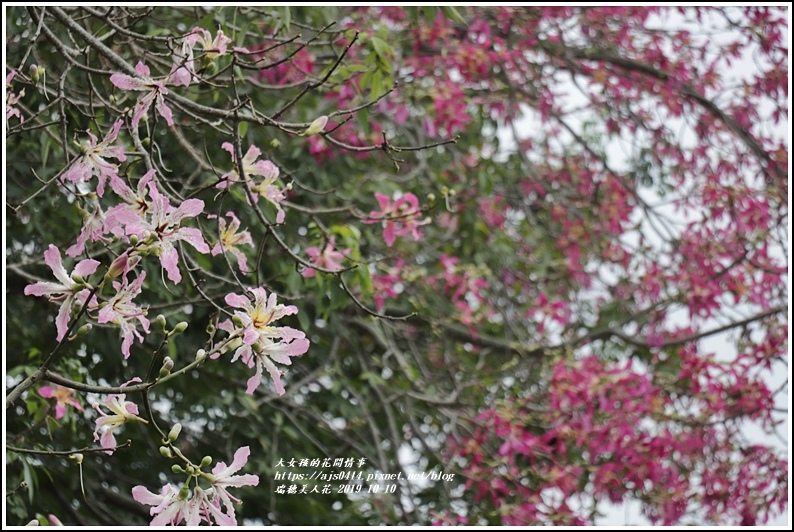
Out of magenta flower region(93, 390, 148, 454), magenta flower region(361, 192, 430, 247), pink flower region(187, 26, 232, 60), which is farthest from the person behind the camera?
magenta flower region(361, 192, 430, 247)

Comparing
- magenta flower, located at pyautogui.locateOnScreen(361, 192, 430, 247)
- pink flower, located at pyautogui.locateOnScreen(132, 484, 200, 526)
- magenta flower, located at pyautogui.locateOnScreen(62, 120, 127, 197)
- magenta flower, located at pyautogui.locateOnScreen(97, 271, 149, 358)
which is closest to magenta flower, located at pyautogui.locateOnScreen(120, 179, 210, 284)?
magenta flower, located at pyautogui.locateOnScreen(97, 271, 149, 358)

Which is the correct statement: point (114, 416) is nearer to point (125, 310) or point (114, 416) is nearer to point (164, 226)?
point (125, 310)

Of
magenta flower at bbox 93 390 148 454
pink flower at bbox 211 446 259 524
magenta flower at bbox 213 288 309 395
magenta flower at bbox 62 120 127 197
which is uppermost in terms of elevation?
magenta flower at bbox 62 120 127 197

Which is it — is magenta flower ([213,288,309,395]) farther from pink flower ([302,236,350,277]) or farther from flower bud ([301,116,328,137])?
pink flower ([302,236,350,277])

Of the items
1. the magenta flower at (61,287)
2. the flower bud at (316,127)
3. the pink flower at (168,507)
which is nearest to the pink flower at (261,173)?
the flower bud at (316,127)

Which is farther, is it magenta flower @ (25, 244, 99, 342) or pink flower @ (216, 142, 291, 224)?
pink flower @ (216, 142, 291, 224)

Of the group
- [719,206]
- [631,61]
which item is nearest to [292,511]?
[719,206]

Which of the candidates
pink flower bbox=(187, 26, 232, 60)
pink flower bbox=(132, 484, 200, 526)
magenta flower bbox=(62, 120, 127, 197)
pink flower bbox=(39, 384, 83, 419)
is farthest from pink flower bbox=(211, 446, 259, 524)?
pink flower bbox=(39, 384, 83, 419)

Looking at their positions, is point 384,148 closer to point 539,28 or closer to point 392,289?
point 392,289

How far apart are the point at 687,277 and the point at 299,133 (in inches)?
85.8

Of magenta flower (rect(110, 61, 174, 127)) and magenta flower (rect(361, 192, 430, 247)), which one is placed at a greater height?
magenta flower (rect(361, 192, 430, 247))

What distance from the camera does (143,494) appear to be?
115 cm

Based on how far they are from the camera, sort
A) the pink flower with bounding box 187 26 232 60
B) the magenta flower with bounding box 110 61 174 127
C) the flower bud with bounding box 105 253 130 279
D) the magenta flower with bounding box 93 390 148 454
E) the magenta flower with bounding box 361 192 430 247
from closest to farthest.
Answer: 1. the flower bud with bounding box 105 253 130 279
2. the magenta flower with bounding box 93 390 148 454
3. the magenta flower with bounding box 110 61 174 127
4. the pink flower with bounding box 187 26 232 60
5. the magenta flower with bounding box 361 192 430 247

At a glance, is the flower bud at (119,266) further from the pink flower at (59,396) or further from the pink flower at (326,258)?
the pink flower at (59,396)
